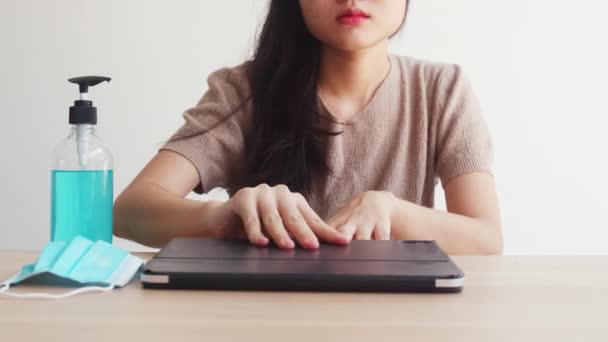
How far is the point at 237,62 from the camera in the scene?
7.00 ft

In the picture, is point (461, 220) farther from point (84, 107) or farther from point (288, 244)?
point (84, 107)

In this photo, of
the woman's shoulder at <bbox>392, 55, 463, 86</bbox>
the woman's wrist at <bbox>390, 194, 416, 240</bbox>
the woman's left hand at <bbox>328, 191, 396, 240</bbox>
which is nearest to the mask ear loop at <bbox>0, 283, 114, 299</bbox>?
the woman's left hand at <bbox>328, 191, 396, 240</bbox>

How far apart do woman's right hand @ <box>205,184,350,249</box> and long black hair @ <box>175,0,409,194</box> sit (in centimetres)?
41

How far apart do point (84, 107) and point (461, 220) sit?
54 cm

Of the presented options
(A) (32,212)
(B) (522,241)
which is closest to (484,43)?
(B) (522,241)

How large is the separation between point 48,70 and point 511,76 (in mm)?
1388

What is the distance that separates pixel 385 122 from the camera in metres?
1.28

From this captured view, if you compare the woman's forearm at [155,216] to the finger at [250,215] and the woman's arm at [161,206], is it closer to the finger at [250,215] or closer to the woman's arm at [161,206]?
the woman's arm at [161,206]

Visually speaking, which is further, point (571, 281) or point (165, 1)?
point (165, 1)

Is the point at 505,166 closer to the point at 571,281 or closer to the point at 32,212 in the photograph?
the point at 32,212

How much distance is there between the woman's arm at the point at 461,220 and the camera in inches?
36.9

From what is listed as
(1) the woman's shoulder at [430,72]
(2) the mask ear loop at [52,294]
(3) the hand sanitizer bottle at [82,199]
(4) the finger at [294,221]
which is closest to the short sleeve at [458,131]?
(1) the woman's shoulder at [430,72]

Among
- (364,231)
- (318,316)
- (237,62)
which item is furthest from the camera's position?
(237,62)

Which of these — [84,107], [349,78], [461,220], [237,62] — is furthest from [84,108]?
[237,62]
